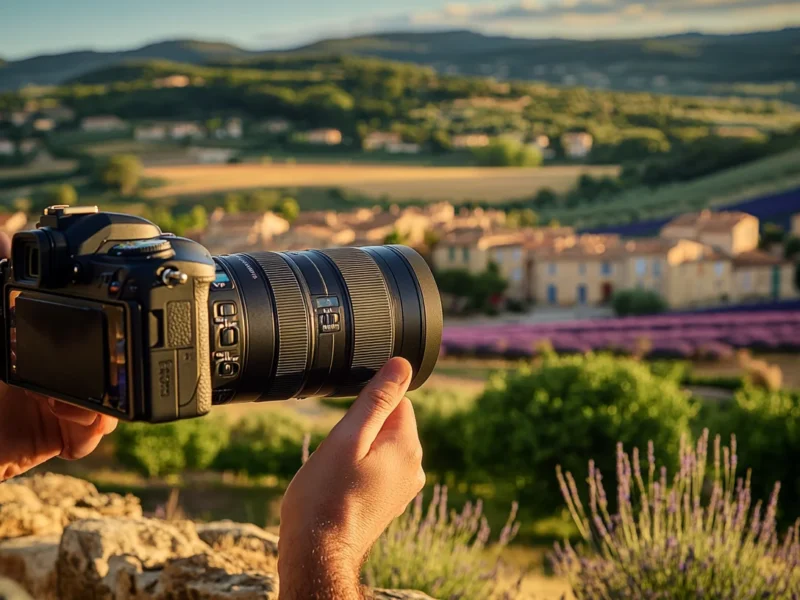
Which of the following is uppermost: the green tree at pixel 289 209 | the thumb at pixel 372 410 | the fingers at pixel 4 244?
the fingers at pixel 4 244

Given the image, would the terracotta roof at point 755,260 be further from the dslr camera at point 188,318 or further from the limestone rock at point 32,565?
the dslr camera at point 188,318

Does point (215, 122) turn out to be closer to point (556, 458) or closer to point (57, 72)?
point (57, 72)

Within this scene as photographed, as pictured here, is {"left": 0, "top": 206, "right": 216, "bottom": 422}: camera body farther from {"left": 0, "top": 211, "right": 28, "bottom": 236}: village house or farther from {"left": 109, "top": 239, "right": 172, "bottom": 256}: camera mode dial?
{"left": 0, "top": 211, "right": 28, "bottom": 236}: village house

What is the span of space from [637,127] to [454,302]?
106ft

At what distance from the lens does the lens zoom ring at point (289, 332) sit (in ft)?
6.70

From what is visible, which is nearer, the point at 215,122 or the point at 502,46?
the point at 215,122

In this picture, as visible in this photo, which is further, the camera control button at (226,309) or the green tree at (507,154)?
the green tree at (507,154)

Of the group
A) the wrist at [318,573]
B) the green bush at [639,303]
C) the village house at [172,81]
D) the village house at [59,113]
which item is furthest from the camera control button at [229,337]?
the village house at [172,81]

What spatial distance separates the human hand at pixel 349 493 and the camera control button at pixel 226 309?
29cm

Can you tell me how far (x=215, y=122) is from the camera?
65125mm

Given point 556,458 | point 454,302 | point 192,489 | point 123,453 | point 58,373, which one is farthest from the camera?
point 454,302

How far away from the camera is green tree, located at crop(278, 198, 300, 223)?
161ft

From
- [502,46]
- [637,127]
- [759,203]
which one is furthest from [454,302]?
[502,46]

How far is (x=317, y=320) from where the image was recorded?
2.07 meters
